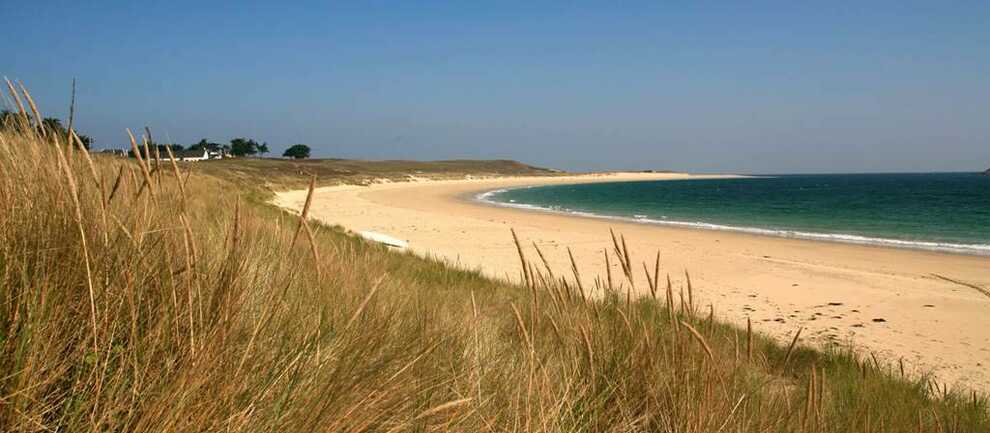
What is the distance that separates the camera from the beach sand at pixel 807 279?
7555 millimetres

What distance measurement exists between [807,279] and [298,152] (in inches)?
4286

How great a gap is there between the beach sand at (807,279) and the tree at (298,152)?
3702 inches

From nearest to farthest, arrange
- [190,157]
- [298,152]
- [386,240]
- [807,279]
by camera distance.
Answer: [807,279], [386,240], [190,157], [298,152]

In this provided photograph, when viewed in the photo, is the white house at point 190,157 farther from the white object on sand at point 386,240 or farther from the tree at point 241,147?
the tree at point 241,147

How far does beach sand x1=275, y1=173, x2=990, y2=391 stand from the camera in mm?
7555

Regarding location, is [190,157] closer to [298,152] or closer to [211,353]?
[211,353]

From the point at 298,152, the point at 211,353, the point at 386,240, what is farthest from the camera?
the point at 298,152

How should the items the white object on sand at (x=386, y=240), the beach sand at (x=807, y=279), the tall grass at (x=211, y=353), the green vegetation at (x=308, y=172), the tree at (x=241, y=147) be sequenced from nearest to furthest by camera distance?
the tall grass at (x=211, y=353) → the beach sand at (x=807, y=279) → the white object on sand at (x=386, y=240) → the green vegetation at (x=308, y=172) → the tree at (x=241, y=147)

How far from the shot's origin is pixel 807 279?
12.2 metres

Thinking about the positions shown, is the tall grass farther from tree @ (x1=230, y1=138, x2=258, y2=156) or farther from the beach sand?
tree @ (x1=230, y1=138, x2=258, y2=156)

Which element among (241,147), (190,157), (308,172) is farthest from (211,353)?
(241,147)

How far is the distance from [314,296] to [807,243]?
1963 cm

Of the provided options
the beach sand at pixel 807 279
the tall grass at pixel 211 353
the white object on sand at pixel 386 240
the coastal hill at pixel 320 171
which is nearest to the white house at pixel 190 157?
the coastal hill at pixel 320 171

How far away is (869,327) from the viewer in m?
8.39
